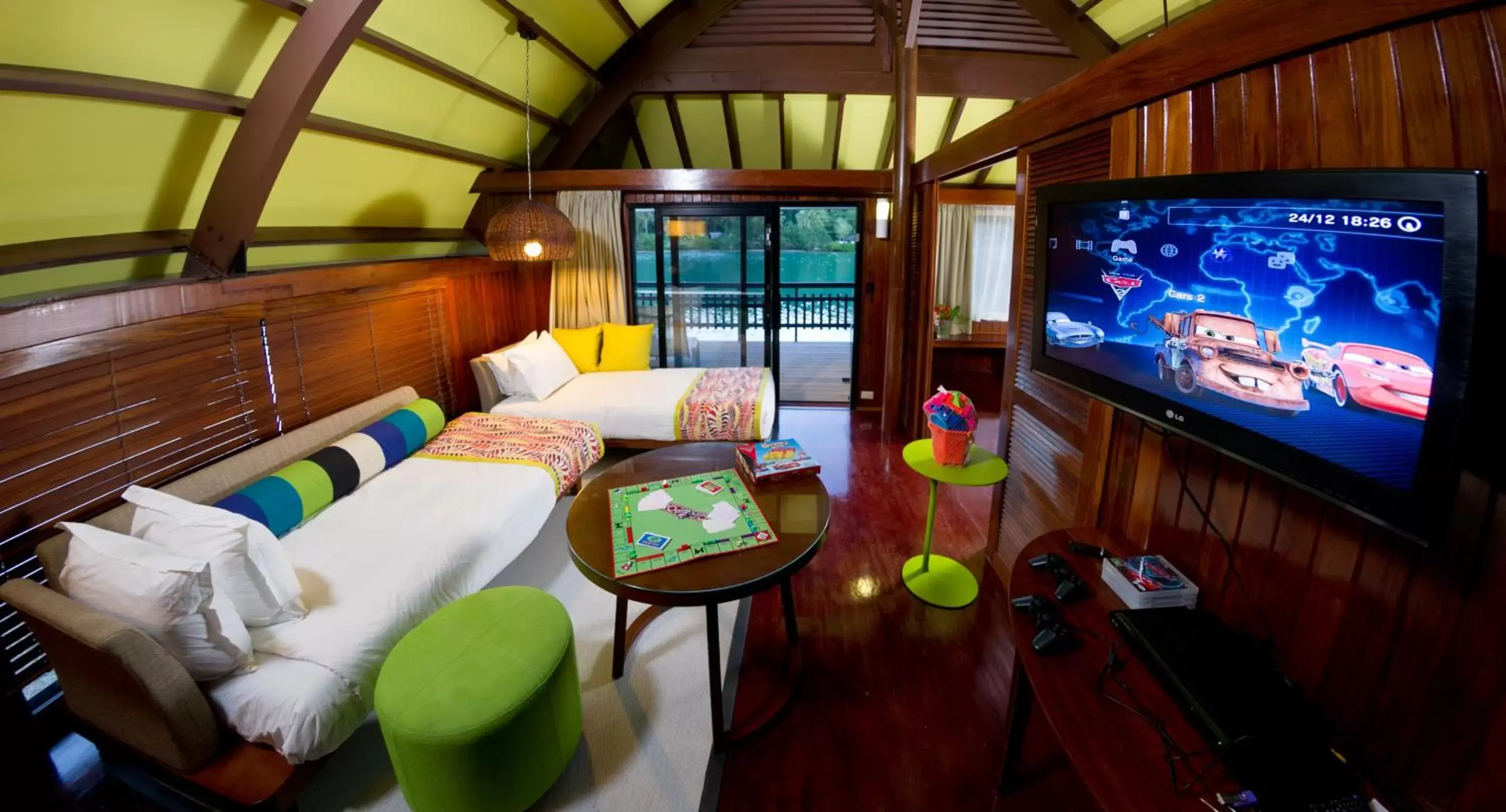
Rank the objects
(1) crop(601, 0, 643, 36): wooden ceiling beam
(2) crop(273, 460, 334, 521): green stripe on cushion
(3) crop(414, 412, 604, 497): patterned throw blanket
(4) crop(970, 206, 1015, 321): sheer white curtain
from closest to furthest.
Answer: (2) crop(273, 460, 334, 521): green stripe on cushion, (3) crop(414, 412, 604, 497): patterned throw blanket, (1) crop(601, 0, 643, 36): wooden ceiling beam, (4) crop(970, 206, 1015, 321): sheer white curtain

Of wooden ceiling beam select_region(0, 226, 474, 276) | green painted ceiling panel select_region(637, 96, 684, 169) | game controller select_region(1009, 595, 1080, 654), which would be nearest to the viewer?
game controller select_region(1009, 595, 1080, 654)

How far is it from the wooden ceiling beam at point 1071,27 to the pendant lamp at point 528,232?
3.41 meters

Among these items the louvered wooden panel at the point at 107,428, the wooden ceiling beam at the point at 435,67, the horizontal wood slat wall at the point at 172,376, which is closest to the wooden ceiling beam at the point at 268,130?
the wooden ceiling beam at the point at 435,67

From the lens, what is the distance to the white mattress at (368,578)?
162 centimetres

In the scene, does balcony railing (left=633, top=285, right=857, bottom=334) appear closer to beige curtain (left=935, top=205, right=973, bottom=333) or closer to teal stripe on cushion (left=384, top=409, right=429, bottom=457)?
beige curtain (left=935, top=205, right=973, bottom=333)

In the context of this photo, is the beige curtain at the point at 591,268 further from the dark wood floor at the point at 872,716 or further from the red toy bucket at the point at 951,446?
the red toy bucket at the point at 951,446

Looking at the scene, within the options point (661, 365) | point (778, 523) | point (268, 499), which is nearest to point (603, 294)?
Answer: point (661, 365)

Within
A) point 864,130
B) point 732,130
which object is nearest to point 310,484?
point 732,130

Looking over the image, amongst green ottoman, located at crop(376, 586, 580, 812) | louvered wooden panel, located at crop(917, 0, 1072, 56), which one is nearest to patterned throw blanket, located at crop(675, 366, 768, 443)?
green ottoman, located at crop(376, 586, 580, 812)

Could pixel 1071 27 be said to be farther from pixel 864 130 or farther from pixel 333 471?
pixel 333 471

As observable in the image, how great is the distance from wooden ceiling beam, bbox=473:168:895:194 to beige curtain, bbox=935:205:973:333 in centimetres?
157

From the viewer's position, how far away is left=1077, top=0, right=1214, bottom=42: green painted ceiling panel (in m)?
3.76

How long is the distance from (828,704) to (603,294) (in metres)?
3.93

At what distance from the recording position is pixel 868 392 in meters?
5.30
